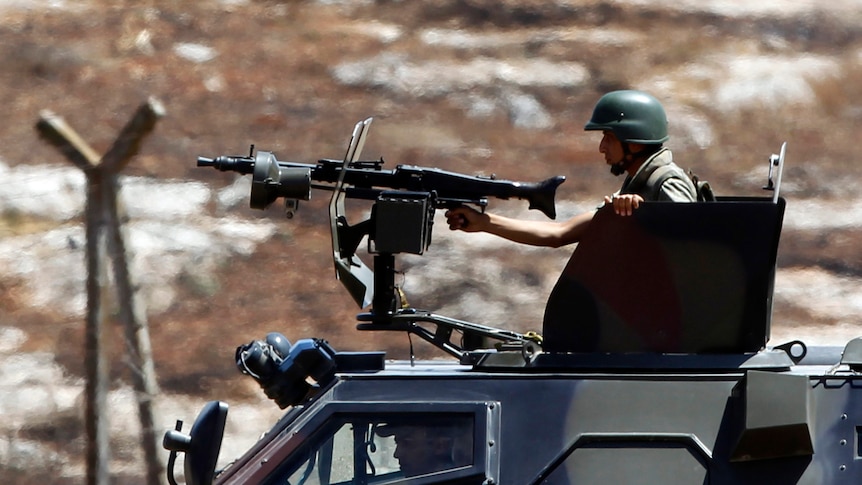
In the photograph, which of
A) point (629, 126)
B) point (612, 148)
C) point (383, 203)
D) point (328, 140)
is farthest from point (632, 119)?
point (328, 140)

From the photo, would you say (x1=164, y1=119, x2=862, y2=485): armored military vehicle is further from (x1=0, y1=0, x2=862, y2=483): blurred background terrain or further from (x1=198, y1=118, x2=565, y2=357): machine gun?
(x1=0, y1=0, x2=862, y2=483): blurred background terrain

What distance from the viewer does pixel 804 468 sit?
4199 mm

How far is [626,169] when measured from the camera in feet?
17.9

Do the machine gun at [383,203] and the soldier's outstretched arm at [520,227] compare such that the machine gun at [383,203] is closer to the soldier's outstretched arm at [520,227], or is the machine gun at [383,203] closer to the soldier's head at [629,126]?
the soldier's outstretched arm at [520,227]

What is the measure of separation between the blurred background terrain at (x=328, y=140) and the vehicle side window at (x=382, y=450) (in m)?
6.39

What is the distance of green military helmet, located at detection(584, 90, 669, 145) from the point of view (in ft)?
17.5

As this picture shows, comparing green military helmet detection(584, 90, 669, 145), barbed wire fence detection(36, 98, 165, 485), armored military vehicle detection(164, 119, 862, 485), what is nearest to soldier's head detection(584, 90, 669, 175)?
green military helmet detection(584, 90, 669, 145)

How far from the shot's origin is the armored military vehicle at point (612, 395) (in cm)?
418

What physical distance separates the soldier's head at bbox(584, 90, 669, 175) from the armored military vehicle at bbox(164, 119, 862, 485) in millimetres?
784

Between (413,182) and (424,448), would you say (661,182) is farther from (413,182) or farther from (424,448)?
(424,448)

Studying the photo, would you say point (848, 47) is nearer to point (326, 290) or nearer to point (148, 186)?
point (326, 290)

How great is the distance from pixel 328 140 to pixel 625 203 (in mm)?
8817

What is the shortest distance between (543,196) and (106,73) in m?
9.02

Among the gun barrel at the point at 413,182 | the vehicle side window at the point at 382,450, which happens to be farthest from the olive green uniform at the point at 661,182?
the vehicle side window at the point at 382,450
